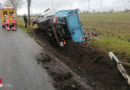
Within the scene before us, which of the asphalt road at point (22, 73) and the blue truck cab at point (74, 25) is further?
the blue truck cab at point (74, 25)

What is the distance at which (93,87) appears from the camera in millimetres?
4195

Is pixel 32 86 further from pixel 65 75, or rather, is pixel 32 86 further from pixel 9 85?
pixel 65 75

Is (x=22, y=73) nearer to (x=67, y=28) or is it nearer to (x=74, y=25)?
(x=67, y=28)

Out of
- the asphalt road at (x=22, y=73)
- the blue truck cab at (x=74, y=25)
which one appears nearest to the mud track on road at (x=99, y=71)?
the asphalt road at (x=22, y=73)

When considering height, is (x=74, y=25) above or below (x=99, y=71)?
above

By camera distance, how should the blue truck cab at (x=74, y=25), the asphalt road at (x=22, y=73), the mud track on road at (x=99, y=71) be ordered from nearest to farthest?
the asphalt road at (x=22, y=73), the mud track on road at (x=99, y=71), the blue truck cab at (x=74, y=25)

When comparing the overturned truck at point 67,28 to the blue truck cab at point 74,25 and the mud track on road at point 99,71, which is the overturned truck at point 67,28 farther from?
the mud track on road at point 99,71

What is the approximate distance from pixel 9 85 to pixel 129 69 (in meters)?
3.83

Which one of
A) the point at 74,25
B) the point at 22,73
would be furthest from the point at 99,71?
the point at 74,25

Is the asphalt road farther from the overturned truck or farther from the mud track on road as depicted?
the overturned truck

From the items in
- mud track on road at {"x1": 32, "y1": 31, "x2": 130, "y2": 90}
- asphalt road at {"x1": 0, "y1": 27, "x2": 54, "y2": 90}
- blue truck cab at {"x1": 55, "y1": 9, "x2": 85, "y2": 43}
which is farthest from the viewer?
blue truck cab at {"x1": 55, "y1": 9, "x2": 85, "y2": 43}

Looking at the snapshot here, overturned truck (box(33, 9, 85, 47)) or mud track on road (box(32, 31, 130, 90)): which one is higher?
overturned truck (box(33, 9, 85, 47))

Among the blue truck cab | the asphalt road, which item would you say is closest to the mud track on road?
the asphalt road

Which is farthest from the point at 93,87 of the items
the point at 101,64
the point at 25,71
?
the point at 25,71
